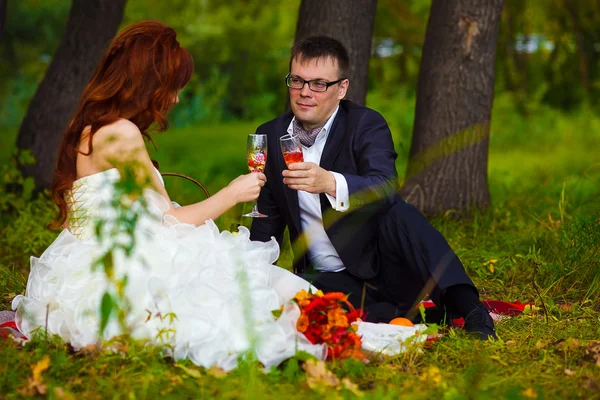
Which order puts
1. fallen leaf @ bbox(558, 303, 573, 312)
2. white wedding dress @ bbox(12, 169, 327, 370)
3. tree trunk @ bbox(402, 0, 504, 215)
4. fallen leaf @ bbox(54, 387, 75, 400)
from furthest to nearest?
tree trunk @ bbox(402, 0, 504, 215) < fallen leaf @ bbox(558, 303, 573, 312) < white wedding dress @ bbox(12, 169, 327, 370) < fallen leaf @ bbox(54, 387, 75, 400)

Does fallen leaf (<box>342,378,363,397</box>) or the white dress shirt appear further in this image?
the white dress shirt

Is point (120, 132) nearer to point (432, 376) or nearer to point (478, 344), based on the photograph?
point (432, 376)

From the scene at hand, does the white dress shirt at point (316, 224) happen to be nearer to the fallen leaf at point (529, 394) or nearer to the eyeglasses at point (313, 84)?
the eyeglasses at point (313, 84)

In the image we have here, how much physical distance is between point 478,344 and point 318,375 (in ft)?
2.82

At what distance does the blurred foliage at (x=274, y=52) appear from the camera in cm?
1179

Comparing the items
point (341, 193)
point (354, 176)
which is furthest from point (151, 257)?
point (354, 176)

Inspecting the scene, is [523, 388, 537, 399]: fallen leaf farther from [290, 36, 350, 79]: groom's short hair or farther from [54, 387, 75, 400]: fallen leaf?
[290, 36, 350, 79]: groom's short hair

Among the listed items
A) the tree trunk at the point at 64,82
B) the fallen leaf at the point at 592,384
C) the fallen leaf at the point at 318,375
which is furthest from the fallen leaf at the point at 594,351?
the tree trunk at the point at 64,82

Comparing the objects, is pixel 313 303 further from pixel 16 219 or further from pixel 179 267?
pixel 16 219

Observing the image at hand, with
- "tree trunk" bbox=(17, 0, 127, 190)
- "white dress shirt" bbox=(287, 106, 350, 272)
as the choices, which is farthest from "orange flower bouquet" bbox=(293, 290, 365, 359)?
"tree trunk" bbox=(17, 0, 127, 190)

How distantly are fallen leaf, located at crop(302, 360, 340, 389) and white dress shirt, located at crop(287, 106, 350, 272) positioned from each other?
3.49 ft

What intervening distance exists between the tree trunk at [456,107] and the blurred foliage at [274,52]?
4.79 meters

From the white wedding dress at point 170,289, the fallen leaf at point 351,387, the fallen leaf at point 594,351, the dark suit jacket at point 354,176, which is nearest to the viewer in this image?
the fallen leaf at point 351,387

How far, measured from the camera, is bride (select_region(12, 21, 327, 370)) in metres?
3.40
